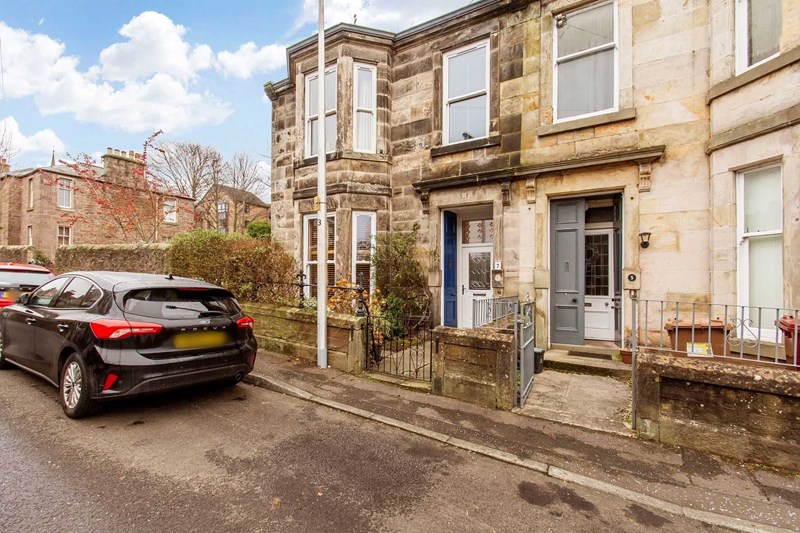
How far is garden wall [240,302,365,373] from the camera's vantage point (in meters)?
6.01

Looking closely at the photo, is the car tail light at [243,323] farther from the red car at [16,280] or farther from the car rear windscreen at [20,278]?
the car rear windscreen at [20,278]

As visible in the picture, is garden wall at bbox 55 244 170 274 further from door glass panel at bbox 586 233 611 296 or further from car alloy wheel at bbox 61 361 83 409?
door glass panel at bbox 586 233 611 296

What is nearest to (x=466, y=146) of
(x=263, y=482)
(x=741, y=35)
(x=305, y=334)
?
(x=741, y=35)

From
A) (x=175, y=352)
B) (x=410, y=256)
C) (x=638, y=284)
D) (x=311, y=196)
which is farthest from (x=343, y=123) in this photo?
(x=638, y=284)

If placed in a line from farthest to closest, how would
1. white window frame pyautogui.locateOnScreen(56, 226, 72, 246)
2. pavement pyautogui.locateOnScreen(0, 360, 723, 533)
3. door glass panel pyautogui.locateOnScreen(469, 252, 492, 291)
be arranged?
white window frame pyautogui.locateOnScreen(56, 226, 72, 246) < door glass panel pyautogui.locateOnScreen(469, 252, 492, 291) < pavement pyautogui.locateOnScreen(0, 360, 723, 533)

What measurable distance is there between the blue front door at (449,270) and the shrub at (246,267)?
11.1 ft

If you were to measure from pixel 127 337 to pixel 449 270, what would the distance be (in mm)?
6304

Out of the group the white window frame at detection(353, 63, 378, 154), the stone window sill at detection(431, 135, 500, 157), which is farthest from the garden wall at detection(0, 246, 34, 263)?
the stone window sill at detection(431, 135, 500, 157)

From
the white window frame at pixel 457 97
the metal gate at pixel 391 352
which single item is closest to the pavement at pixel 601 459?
the metal gate at pixel 391 352

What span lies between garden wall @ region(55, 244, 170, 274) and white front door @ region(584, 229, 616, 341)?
33.4 ft

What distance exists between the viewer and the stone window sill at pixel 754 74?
15.5ft

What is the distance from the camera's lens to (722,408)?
359 cm

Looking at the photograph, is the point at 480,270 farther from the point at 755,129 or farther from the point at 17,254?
the point at 17,254

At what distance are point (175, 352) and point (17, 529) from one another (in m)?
1.89
